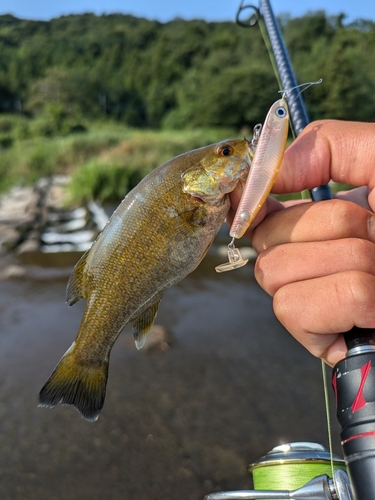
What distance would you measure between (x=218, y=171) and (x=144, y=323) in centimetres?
74

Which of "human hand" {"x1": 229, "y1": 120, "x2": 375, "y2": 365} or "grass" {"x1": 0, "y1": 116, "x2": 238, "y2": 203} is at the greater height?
"human hand" {"x1": 229, "y1": 120, "x2": 375, "y2": 365}

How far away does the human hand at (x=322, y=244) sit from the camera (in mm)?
1627

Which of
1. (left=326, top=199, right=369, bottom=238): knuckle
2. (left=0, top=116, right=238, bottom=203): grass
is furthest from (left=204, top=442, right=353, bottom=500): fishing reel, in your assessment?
(left=0, top=116, right=238, bottom=203): grass

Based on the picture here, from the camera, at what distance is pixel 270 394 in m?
6.43

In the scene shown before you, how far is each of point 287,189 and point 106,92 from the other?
105m

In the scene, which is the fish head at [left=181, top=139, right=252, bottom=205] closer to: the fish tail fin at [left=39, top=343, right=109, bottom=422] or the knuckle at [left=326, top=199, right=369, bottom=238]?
the knuckle at [left=326, top=199, right=369, bottom=238]

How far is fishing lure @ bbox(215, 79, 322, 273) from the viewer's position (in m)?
1.56

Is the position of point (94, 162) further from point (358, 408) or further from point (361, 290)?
point (358, 408)

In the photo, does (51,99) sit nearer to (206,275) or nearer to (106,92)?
(106,92)

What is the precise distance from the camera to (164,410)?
20.0 feet

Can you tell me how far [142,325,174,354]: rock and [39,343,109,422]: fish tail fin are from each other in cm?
555

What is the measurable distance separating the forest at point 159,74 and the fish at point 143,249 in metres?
46.1

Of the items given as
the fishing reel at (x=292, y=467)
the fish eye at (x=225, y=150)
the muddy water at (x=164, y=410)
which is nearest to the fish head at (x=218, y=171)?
the fish eye at (x=225, y=150)

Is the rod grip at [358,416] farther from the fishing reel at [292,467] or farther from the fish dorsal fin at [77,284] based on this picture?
the fish dorsal fin at [77,284]
